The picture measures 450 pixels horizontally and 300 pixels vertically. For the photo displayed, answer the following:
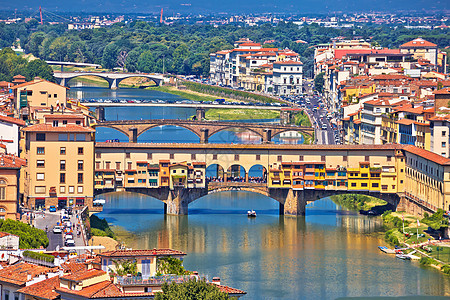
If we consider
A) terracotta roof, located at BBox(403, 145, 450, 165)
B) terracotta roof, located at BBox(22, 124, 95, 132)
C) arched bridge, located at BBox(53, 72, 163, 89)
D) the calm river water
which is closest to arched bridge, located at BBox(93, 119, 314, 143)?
the calm river water

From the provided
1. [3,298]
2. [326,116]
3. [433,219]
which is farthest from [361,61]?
[3,298]

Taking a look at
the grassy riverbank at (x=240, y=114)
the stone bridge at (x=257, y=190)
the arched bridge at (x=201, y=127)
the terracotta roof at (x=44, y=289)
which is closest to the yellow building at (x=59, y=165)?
the stone bridge at (x=257, y=190)

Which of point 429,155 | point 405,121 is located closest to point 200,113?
point 405,121

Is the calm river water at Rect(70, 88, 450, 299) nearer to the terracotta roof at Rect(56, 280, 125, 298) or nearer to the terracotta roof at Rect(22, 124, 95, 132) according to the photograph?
the terracotta roof at Rect(22, 124, 95, 132)

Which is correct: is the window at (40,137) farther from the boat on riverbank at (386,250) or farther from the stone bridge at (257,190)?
the boat on riverbank at (386,250)

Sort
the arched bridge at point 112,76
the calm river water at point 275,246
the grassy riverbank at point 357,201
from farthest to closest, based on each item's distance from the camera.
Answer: the arched bridge at point 112,76 < the grassy riverbank at point 357,201 < the calm river water at point 275,246
